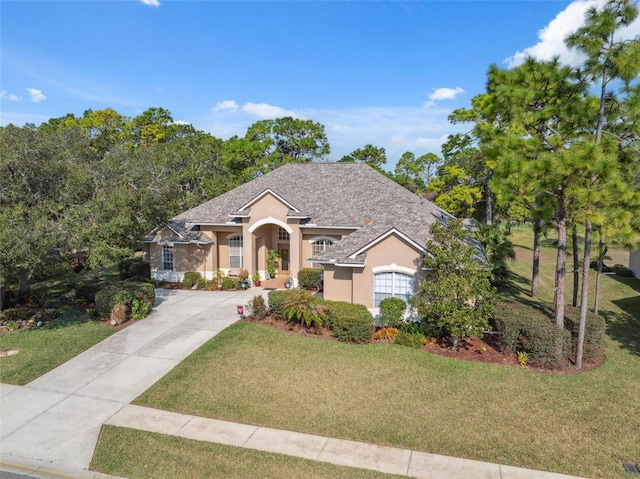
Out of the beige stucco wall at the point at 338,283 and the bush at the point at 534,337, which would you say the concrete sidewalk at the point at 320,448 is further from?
the beige stucco wall at the point at 338,283

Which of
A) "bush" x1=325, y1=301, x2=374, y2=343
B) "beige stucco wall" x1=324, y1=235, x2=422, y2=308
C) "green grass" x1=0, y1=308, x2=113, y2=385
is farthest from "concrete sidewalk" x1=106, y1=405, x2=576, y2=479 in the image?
"beige stucco wall" x1=324, y1=235, x2=422, y2=308

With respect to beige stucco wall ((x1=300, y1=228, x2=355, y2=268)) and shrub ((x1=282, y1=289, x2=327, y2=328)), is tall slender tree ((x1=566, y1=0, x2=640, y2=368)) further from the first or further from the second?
beige stucco wall ((x1=300, y1=228, x2=355, y2=268))

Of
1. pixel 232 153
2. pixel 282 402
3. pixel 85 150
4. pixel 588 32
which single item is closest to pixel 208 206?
pixel 85 150

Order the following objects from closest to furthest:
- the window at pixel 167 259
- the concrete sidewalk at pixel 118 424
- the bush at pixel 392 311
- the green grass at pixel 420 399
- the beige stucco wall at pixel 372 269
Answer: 1. the concrete sidewalk at pixel 118 424
2. the green grass at pixel 420 399
3. the bush at pixel 392 311
4. the beige stucco wall at pixel 372 269
5. the window at pixel 167 259

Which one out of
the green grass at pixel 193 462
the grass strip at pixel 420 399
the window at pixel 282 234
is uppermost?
the window at pixel 282 234

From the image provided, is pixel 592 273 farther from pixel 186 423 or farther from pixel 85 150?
pixel 85 150

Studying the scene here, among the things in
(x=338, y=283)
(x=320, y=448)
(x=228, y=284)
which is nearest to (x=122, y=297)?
(x=228, y=284)

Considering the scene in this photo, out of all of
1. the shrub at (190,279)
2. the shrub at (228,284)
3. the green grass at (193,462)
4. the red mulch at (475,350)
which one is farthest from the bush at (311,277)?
the green grass at (193,462)

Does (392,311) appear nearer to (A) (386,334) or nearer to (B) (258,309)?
(A) (386,334)
